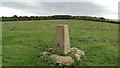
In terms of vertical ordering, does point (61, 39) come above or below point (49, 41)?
above

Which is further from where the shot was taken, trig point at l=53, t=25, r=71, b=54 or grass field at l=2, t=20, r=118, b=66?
trig point at l=53, t=25, r=71, b=54

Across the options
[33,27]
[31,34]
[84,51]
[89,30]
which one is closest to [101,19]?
[89,30]

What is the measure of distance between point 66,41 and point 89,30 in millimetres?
11573

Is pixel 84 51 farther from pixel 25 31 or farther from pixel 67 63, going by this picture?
pixel 25 31

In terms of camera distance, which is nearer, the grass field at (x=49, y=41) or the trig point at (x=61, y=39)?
the grass field at (x=49, y=41)

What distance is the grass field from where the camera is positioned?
70.6ft

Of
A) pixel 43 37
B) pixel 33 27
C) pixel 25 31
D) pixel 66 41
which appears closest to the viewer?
pixel 66 41

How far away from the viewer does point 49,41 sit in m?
26.4

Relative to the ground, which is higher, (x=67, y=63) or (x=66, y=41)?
(x=66, y=41)

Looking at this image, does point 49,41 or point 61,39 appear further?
point 49,41

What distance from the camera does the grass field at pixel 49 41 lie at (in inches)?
847

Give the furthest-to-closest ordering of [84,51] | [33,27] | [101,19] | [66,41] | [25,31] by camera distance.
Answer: [101,19]
[33,27]
[25,31]
[84,51]
[66,41]

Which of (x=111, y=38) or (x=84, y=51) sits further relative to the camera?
(x=111, y=38)

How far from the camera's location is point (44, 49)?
23578mm
